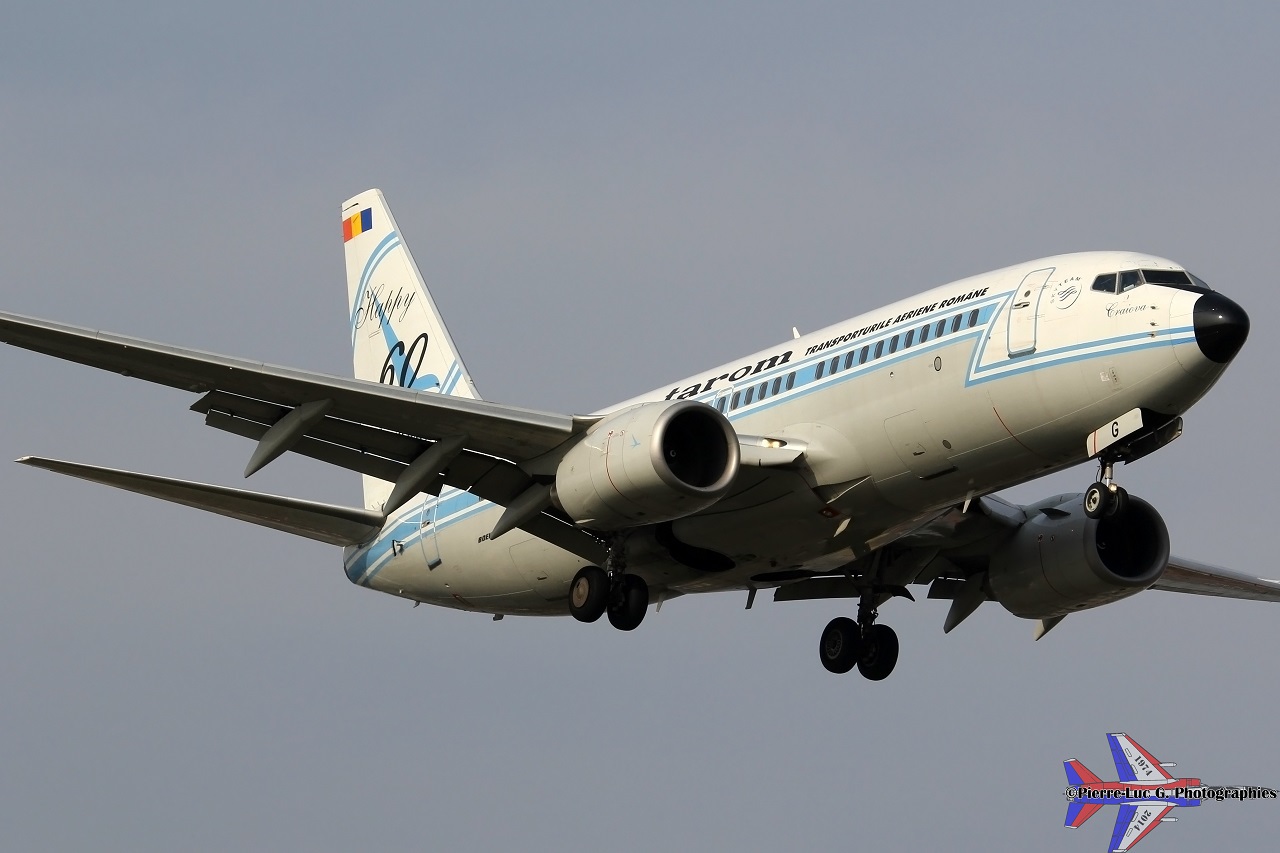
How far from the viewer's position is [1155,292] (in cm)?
2667

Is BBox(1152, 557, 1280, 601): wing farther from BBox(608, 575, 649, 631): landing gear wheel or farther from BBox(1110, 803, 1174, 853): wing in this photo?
BBox(608, 575, 649, 631): landing gear wheel

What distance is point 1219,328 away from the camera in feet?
84.7

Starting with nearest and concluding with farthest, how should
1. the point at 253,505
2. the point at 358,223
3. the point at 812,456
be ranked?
the point at 812,456 → the point at 253,505 → the point at 358,223

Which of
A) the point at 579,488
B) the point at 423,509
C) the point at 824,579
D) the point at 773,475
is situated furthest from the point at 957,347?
the point at 423,509

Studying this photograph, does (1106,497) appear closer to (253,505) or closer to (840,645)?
(840,645)

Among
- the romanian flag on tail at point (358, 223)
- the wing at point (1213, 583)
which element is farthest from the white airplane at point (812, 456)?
the romanian flag on tail at point (358, 223)

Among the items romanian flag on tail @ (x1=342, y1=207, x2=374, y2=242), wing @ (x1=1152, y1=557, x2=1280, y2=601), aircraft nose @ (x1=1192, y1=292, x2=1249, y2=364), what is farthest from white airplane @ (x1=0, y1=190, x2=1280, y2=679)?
romanian flag on tail @ (x1=342, y1=207, x2=374, y2=242)

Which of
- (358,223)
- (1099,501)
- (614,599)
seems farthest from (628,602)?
(358,223)

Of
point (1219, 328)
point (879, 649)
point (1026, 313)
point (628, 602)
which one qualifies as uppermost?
point (1026, 313)

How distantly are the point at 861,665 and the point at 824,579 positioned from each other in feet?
5.89

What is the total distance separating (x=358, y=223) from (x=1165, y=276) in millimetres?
23937

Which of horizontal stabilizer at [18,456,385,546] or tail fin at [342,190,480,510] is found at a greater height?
tail fin at [342,190,480,510]

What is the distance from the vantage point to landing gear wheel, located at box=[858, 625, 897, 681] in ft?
116

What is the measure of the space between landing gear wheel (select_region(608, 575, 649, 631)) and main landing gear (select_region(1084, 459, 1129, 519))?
783 centimetres
